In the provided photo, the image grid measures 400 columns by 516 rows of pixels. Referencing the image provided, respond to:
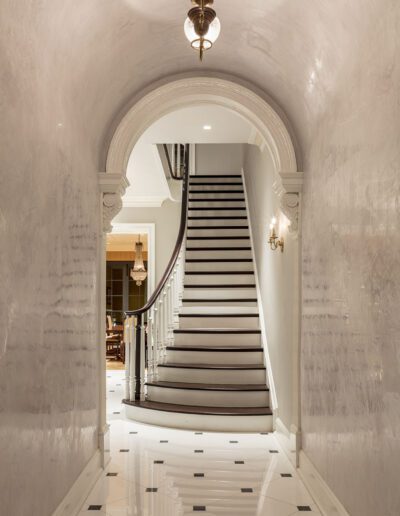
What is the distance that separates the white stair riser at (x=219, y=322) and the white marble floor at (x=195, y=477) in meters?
1.84

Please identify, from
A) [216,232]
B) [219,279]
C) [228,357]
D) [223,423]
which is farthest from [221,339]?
[216,232]

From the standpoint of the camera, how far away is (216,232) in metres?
9.73

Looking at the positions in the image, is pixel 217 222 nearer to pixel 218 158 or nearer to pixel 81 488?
pixel 218 158

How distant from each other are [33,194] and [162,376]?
14.2ft

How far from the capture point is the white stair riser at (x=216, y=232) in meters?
9.59

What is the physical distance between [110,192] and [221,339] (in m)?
3.05

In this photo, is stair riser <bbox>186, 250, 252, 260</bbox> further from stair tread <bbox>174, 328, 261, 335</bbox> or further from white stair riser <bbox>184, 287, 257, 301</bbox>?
stair tread <bbox>174, 328, 261, 335</bbox>

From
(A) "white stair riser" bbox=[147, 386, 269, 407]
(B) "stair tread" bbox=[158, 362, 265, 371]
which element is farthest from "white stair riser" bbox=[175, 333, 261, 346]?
(A) "white stair riser" bbox=[147, 386, 269, 407]

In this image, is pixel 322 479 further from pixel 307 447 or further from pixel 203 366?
pixel 203 366

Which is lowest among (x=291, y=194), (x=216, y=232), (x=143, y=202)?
(x=291, y=194)

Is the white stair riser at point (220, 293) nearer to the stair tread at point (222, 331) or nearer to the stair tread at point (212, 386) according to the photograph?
the stair tread at point (222, 331)

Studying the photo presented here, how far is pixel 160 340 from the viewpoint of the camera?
684 cm

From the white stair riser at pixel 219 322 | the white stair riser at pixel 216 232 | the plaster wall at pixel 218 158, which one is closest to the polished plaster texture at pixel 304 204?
the white stair riser at pixel 219 322

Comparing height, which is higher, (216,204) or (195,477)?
(216,204)
